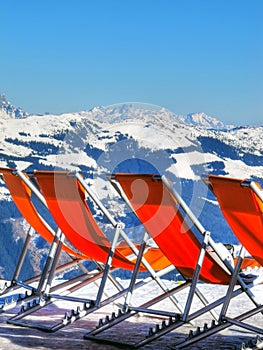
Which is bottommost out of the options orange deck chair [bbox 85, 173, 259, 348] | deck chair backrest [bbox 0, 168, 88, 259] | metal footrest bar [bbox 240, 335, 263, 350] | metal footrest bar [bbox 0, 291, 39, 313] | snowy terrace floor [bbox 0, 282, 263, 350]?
metal footrest bar [bbox 240, 335, 263, 350]

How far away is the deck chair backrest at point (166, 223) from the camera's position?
4.16m

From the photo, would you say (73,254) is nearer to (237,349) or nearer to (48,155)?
(237,349)

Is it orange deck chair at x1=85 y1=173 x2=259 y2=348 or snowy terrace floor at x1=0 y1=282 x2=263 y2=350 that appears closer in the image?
orange deck chair at x1=85 y1=173 x2=259 y2=348

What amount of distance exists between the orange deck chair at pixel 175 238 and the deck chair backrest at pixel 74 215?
26cm

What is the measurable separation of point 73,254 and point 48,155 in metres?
164

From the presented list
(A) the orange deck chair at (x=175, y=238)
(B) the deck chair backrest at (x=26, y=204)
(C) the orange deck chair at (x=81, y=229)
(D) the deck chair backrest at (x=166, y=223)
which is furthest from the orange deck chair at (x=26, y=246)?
(D) the deck chair backrest at (x=166, y=223)

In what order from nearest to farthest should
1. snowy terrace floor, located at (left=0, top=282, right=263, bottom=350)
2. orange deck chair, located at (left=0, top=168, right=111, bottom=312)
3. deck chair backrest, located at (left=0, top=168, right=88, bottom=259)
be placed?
snowy terrace floor, located at (left=0, top=282, right=263, bottom=350), orange deck chair, located at (left=0, top=168, right=111, bottom=312), deck chair backrest, located at (left=0, top=168, right=88, bottom=259)

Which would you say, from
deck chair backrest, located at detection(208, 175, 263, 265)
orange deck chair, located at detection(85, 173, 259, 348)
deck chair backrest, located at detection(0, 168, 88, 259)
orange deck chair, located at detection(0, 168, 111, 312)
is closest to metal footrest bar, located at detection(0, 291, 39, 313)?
orange deck chair, located at detection(0, 168, 111, 312)

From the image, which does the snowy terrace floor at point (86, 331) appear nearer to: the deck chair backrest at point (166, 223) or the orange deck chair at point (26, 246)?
the orange deck chair at point (26, 246)

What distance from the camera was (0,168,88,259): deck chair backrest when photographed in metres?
5.06

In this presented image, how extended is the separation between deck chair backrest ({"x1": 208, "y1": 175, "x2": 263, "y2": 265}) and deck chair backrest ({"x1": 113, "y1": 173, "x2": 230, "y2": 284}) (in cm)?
26

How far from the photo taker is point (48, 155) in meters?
169

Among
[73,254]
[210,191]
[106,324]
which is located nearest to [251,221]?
[210,191]

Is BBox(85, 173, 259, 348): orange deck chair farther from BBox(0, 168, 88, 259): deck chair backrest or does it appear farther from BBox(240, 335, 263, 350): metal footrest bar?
BBox(0, 168, 88, 259): deck chair backrest
